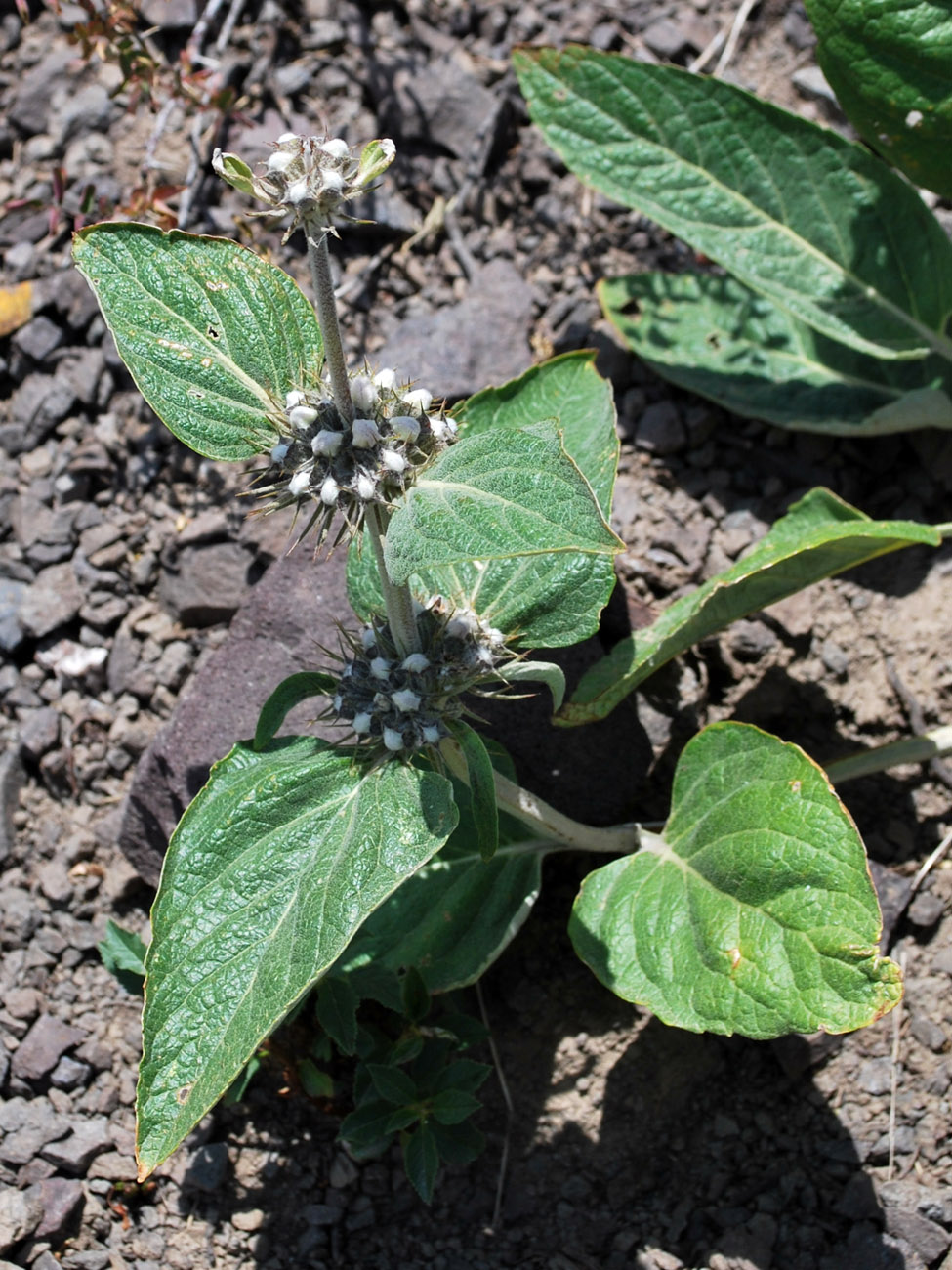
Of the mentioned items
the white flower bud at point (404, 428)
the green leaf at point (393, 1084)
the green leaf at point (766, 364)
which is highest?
the white flower bud at point (404, 428)

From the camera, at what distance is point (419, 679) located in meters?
2.64

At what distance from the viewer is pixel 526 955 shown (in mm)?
3738

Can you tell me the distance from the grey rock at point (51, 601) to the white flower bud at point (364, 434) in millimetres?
2327

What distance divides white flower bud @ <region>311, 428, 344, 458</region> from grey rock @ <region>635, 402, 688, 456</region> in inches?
93.3

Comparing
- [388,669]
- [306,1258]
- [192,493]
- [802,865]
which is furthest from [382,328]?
[306,1258]

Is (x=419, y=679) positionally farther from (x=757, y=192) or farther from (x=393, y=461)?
(x=757, y=192)

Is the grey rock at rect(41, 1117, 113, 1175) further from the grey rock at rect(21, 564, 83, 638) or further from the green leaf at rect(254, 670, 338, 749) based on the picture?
the grey rock at rect(21, 564, 83, 638)

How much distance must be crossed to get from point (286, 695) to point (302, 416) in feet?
2.47

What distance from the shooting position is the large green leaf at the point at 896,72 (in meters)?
3.51

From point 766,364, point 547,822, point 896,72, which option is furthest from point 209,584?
point 896,72

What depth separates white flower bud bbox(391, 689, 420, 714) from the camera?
2.56 metres

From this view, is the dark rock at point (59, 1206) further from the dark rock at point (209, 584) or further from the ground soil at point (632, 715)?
the dark rock at point (209, 584)

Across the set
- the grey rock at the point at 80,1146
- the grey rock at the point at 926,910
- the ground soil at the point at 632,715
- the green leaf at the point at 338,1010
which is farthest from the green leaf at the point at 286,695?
the grey rock at the point at 926,910

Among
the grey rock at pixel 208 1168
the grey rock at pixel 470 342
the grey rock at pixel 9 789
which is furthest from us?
the grey rock at pixel 470 342
